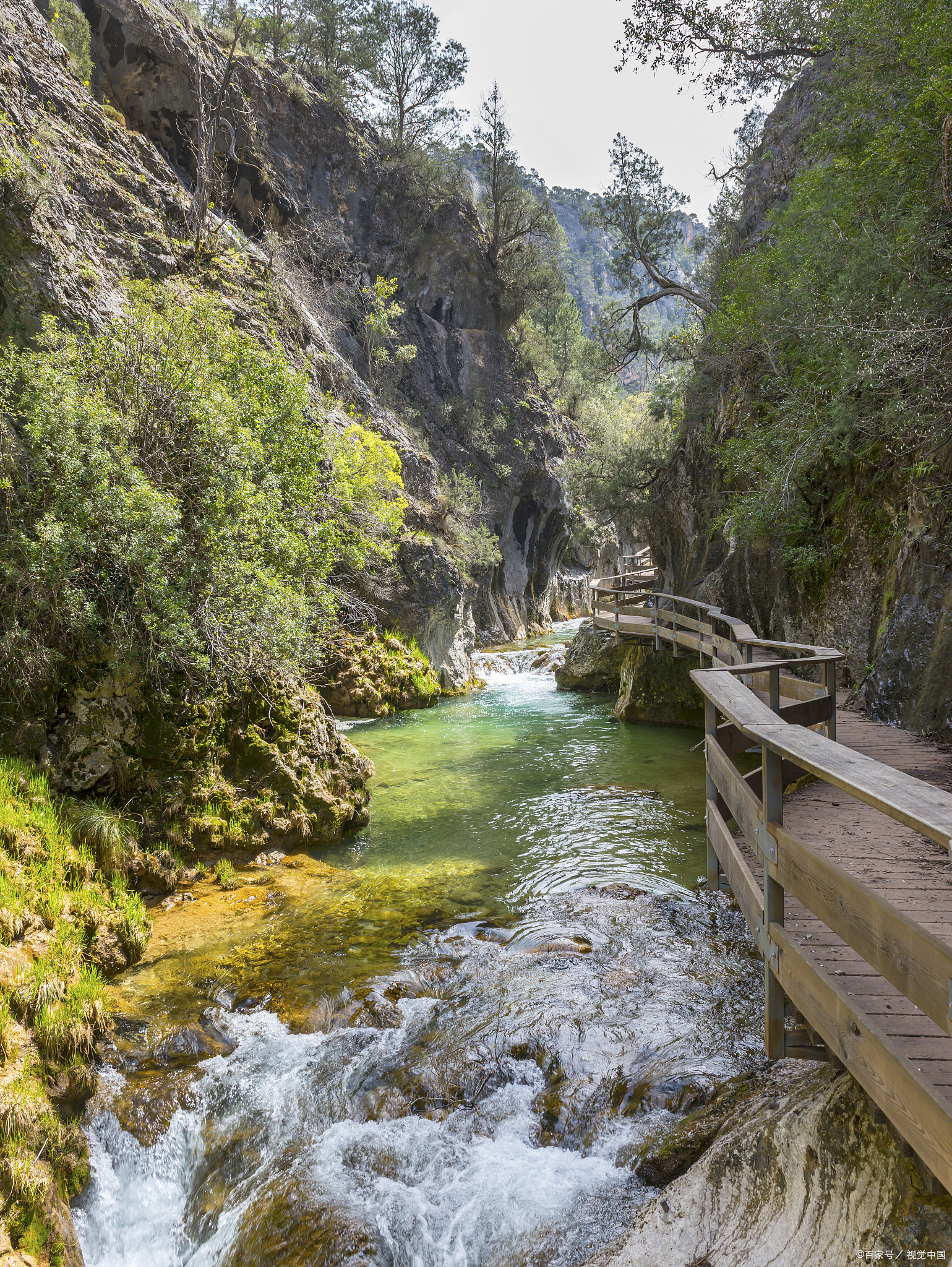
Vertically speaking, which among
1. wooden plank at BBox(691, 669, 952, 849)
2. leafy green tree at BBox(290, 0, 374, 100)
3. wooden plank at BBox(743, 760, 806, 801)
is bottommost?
wooden plank at BBox(743, 760, 806, 801)

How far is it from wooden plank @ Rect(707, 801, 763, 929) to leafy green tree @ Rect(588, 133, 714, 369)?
58.0ft

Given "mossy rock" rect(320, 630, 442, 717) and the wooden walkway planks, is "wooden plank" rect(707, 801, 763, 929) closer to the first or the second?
the wooden walkway planks

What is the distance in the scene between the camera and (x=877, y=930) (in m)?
2.16

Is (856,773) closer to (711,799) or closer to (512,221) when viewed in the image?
(711,799)

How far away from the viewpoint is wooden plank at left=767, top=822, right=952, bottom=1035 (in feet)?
6.07

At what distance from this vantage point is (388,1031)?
14.4 ft

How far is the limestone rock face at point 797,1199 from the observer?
6.97 feet

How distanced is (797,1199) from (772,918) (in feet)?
3.83

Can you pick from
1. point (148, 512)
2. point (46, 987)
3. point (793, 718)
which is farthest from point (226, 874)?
point (793, 718)

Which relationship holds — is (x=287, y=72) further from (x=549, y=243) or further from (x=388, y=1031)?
(x=388, y=1031)

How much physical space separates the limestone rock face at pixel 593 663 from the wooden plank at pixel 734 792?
1133 cm

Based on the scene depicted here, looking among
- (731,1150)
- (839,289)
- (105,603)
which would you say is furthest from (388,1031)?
(839,289)

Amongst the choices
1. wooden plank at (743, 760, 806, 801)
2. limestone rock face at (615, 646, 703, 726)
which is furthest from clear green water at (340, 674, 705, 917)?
wooden plank at (743, 760, 806, 801)

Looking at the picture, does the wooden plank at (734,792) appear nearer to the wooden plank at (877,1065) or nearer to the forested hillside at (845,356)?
the wooden plank at (877,1065)
